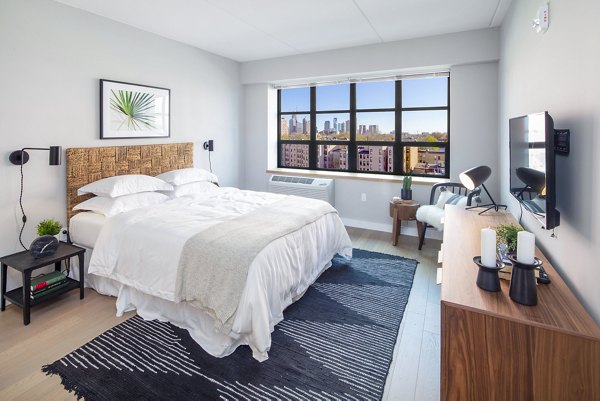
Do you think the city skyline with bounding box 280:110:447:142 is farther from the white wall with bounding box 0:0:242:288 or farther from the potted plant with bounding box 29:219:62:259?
the potted plant with bounding box 29:219:62:259

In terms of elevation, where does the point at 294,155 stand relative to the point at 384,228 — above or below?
above

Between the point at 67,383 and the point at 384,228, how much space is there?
12.6ft

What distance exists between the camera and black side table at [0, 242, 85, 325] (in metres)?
2.38

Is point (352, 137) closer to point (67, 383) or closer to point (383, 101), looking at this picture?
point (383, 101)

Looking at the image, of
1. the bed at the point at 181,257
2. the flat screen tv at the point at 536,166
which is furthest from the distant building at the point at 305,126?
the flat screen tv at the point at 536,166

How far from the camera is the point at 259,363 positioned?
200cm

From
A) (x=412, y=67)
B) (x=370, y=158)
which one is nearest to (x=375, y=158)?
(x=370, y=158)

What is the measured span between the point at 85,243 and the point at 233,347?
177 cm

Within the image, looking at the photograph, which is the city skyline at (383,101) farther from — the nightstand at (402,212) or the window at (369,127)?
the nightstand at (402,212)

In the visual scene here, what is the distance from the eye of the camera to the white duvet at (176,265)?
2.01 m

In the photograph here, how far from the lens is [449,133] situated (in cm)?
434

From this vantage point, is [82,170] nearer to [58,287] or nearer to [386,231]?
[58,287]

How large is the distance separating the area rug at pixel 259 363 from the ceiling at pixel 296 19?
2.69 m

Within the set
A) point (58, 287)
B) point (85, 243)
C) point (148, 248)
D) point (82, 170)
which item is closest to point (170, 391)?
point (148, 248)
